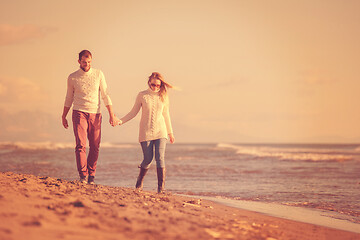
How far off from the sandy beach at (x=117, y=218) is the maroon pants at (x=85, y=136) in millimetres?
624

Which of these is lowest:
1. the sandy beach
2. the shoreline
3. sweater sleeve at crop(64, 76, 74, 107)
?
the shoreline

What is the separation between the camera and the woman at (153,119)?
6.26 meters

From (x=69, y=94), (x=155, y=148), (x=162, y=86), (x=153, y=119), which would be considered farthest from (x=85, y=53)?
(x=155, y=148)

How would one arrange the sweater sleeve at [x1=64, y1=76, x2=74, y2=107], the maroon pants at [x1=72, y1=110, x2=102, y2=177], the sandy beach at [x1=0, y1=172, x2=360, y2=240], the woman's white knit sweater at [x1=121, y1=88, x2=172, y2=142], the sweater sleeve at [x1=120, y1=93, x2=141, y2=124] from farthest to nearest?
the sweater sleeve at [x1=120, y1=93, x2=141, y2=124] → the woman's white knit sweater at [x1=121, y1=88, x2=172, y2=142] → the sweater sleeve at [x1=64, y1=76, x2=74, y2=107] → the maroon pants at [x1=72, y1=110, x2=102, y2=177] → the sandy beach at [x1=0, y1=172, x2=360, y2=240]

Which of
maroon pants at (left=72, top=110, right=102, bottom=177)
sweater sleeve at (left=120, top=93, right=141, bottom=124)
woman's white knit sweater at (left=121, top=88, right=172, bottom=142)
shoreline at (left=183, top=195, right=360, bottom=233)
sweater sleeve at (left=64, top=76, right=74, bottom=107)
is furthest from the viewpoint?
sweater sleeve at (left=120, top=93, right=141, bottom=124)

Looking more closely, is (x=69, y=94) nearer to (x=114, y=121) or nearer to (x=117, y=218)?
(x=114, y=121)

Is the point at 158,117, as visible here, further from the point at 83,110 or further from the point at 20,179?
the point at 20,179

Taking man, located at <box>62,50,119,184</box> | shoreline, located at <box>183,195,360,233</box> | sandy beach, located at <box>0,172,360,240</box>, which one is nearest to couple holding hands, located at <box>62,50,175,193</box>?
man, located at <box>62,50,119,184</box>

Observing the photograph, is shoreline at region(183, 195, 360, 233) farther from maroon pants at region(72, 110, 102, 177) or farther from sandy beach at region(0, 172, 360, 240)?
maroon pants at region(72, 110, 102, 177)

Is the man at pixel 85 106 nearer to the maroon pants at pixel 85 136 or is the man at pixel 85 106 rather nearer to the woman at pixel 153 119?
the maroon pants at pixel 85 136

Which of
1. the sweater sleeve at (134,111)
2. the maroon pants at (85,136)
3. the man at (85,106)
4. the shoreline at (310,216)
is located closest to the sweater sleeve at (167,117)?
the sweater sleeve at (134,111)

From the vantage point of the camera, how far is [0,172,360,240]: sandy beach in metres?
3.24

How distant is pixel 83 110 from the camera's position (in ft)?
19.8

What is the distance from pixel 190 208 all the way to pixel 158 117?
178cm
